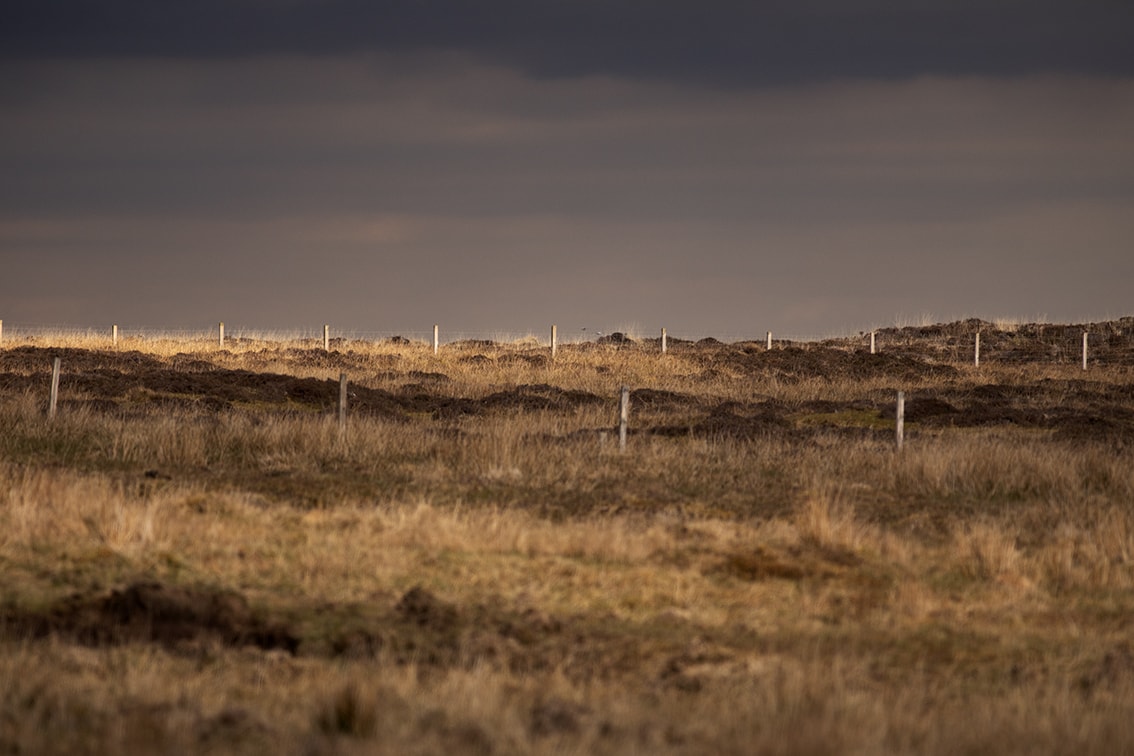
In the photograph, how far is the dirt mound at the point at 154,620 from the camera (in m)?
9.02

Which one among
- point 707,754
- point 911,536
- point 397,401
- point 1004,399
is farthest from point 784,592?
point 1004,399

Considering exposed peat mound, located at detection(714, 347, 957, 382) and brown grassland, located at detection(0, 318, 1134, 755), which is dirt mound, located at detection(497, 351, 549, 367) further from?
brown grassland, located at detection(0, 318, 1134, 755)

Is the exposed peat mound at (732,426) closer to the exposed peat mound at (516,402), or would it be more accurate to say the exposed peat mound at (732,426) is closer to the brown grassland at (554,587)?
the brown grassland at (554,587)

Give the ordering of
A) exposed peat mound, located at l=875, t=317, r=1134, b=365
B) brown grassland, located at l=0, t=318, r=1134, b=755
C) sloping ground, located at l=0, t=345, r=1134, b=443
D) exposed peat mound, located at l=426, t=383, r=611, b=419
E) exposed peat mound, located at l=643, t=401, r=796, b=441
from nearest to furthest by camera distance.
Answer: brown grassland, located at l=0, t=318, r=1134, b=755
exposed peat mound, located at l=643, t=401, r=796, b=441
sloping ground, located at l=0, t=345, r=1134, b=443
exposed peat mound, located at l=426, t=383, r=611, b=419
exposed peat mound, located at l=875, t=317, r=1134, b=365

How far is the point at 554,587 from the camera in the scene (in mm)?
10992

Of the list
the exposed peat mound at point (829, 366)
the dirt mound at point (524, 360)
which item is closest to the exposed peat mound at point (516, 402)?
the dirt mound at point (524, 360)

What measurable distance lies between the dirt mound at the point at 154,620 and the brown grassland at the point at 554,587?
3 centimetres

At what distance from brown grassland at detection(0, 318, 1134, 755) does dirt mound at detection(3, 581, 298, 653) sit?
26mm

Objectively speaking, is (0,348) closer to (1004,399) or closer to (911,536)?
(1004,399)

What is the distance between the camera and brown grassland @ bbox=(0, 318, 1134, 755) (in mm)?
7121

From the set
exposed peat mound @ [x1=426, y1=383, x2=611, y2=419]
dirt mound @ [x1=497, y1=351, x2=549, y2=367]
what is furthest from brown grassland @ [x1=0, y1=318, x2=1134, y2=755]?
dirt mound @ [x1=497, y1=351, x2=549, y2=367]

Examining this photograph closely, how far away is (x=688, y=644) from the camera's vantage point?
9344 millimetres

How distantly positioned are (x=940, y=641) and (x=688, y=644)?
213 centimetres

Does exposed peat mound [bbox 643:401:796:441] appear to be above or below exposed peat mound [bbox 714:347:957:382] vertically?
below
